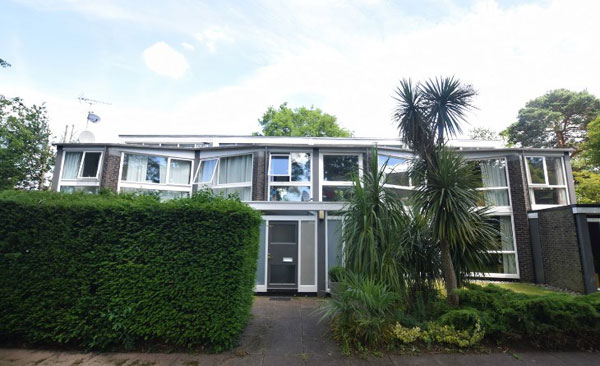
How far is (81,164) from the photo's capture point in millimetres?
12367

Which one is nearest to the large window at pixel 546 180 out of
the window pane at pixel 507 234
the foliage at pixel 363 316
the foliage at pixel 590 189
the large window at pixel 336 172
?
the window pane at pixel 507 234

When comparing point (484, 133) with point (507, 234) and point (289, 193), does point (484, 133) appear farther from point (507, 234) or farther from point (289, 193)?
point (289, 193)

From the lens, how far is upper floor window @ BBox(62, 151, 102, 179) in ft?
40.7

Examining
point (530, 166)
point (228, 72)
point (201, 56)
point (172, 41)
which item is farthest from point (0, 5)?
point (530, 166)

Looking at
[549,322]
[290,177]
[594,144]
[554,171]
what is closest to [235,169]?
[290,177]

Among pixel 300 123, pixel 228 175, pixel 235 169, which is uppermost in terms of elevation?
pixel 300 123

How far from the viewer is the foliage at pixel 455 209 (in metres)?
5.48

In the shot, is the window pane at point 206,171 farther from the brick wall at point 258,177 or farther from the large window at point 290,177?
the large window at point 290,177

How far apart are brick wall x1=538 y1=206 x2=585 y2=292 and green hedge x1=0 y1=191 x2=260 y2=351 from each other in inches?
422

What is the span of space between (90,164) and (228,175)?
6.70m

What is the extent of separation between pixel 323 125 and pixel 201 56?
19588mm

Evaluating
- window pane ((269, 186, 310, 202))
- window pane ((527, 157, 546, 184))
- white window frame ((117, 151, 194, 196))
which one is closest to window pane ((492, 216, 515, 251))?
window pane ((527, 157, 546, 184))

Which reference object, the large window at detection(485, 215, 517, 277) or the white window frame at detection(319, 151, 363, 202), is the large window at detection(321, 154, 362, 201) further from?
the large window at detection(485, 215, 517, 277)

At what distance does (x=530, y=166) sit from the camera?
11430 mm
